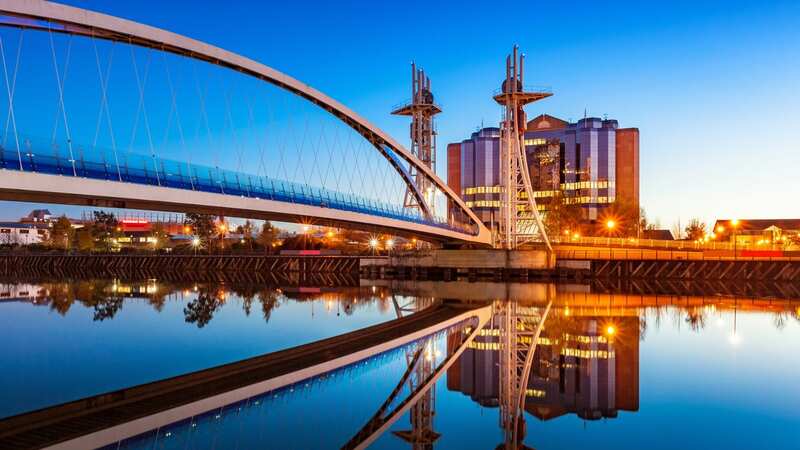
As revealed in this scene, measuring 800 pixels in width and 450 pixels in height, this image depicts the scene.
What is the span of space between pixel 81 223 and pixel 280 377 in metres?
128

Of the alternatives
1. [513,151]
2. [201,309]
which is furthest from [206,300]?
[513,151]

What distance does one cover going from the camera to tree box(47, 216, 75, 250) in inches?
3787

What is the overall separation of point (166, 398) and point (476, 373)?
5.54 metres

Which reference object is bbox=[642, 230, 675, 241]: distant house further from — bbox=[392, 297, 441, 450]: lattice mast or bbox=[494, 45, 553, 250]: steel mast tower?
bbox=[392, 297, 441, 450]: lattice mast

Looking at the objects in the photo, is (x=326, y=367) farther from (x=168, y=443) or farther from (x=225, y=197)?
(x=225, y=197)

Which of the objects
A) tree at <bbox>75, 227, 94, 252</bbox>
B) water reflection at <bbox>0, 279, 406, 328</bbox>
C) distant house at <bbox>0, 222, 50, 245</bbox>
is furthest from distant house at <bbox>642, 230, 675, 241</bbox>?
distant house at <bbox>0, 222, 50, 245</bbox>

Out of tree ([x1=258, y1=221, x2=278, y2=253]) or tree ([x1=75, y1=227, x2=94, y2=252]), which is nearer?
tree ([x1=258, y1=221, x2=278, y2=253])

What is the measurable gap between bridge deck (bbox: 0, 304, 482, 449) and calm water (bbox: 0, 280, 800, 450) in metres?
0.48

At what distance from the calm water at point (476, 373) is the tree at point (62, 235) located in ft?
261

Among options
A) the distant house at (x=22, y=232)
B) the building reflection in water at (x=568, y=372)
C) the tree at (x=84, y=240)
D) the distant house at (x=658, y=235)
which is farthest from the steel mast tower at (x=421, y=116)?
the distant house at (x=22, y=232)

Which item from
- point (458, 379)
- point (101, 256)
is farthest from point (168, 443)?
point (101, 256)

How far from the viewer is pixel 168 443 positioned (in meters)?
7.58

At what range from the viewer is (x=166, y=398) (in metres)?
10.0

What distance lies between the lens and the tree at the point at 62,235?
96.2m
